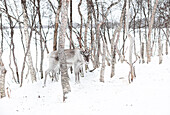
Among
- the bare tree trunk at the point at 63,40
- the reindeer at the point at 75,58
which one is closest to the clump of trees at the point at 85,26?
the bare tree trunk at the point at 63,40

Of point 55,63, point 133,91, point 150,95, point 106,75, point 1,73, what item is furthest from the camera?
point 106,75

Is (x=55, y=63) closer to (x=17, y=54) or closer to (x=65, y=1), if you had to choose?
(x=65, y=1)

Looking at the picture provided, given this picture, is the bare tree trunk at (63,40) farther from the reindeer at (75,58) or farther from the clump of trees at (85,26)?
the reindeer at (75,58)

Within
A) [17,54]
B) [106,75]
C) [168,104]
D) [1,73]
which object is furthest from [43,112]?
[17,54]

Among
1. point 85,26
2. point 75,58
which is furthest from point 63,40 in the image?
point 85,26

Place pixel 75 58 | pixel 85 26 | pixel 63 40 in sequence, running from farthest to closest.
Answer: pixel 85 26 → pixel 75 58 → pixel 63 40

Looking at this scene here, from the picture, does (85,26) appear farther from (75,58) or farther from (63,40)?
(63,40)

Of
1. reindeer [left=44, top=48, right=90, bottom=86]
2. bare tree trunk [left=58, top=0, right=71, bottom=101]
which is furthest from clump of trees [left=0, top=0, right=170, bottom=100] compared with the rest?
reindeer [left=44, top=48, right=90, bottom=86]

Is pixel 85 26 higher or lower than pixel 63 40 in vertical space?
higher

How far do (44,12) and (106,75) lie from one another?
9769 millimetres

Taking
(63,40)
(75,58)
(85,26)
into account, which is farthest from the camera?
(85,26)

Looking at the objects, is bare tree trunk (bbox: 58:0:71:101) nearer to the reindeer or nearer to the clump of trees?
the clump of trees

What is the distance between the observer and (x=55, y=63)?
938 centimetres

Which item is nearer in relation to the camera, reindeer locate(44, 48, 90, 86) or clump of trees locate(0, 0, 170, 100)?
clump of trees locate(0, 0, 170, 100)
